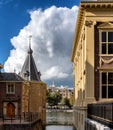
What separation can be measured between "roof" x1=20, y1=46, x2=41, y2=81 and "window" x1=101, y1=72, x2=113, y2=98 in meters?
38.5

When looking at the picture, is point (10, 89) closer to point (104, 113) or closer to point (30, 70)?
point (30, 70)

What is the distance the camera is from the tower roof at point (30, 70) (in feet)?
240

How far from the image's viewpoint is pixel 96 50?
34.8 meters

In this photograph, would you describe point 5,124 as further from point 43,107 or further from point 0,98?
point 43,107

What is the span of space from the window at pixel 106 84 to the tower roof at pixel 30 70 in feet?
126

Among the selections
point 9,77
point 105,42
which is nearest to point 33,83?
point 9,77

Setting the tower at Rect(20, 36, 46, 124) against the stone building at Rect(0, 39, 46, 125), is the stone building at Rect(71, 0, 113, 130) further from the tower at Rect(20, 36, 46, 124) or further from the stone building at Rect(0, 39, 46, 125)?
the tower at Rect(20, 36, 46, 124)

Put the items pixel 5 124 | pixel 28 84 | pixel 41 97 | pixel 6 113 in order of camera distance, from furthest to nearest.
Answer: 1. pixel 41 97
2. pixel 28 84
3. pixel 6 113
4. pixel 5 124

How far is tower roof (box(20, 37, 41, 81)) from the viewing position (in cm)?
7300

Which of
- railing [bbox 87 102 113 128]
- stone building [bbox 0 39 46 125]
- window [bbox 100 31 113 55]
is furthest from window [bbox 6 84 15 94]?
railing [bbox 87 102 113 128]

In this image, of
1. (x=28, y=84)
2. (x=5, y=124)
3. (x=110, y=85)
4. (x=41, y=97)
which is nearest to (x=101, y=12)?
(x=110, y=85)

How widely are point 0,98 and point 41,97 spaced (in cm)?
1509

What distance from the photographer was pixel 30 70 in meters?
74.2

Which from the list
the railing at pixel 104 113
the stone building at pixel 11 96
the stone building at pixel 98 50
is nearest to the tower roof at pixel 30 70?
the stone building at pixel 11 96
